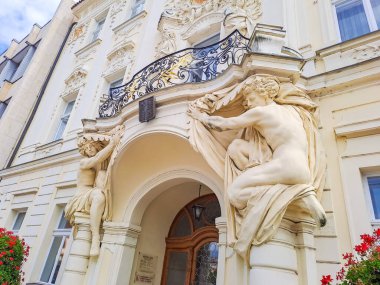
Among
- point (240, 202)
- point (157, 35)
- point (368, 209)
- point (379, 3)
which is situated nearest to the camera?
point (240, 202)

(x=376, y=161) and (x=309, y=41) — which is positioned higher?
(x=309, y=41)

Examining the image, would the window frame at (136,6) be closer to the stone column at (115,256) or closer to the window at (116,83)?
the window at (116,83)

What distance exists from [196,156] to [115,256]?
7.05ft

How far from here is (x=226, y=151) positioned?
12.4 feet

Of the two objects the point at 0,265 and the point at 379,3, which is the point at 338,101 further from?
the point at 0,265

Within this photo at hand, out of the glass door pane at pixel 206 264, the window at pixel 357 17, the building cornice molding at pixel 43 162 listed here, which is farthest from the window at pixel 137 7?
the glass door pane at pixel 206 264

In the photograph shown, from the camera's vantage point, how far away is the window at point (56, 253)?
616cm

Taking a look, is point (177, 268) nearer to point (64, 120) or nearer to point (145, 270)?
point (145, 270)

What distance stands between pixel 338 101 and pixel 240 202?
2039mm

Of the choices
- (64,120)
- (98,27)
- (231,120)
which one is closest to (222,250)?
(231,120)

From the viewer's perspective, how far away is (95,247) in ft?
15.7

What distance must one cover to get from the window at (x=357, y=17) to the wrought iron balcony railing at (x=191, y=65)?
1555 millimetres

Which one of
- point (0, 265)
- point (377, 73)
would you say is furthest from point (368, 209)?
point (0, 265)

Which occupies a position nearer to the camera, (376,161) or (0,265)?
(376,161)
